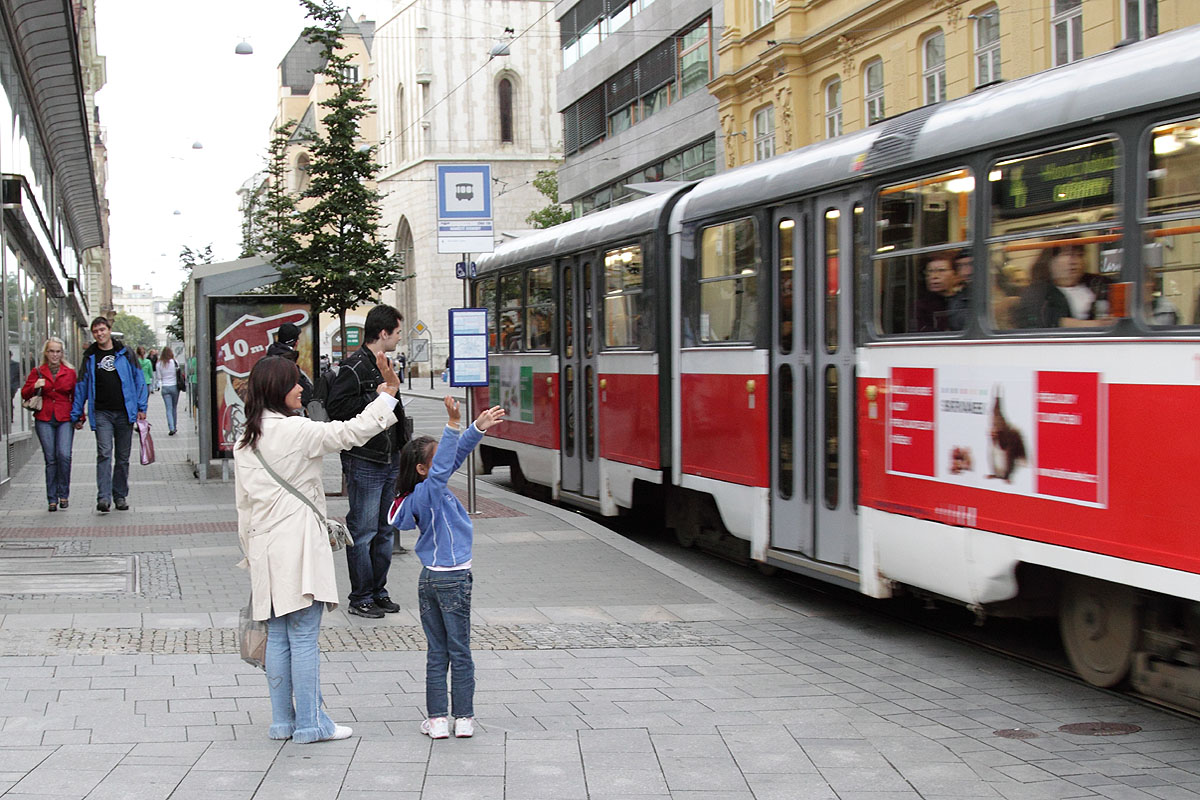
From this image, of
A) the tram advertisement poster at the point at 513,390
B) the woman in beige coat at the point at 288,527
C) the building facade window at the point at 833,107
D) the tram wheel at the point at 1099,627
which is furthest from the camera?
the building facade window at the point at 833,107

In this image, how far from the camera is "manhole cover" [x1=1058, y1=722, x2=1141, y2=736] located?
630 cm

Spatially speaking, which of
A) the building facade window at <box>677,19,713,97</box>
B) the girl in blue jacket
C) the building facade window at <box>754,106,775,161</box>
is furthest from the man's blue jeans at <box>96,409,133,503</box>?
the building facade window at <box>677,19,713,97</box>

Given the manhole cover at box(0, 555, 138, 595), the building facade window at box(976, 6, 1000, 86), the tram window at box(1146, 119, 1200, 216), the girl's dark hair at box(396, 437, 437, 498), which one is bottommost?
the manhole cover at box(0, 555, 138, 595)

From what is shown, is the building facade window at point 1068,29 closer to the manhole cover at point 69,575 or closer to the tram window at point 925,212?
the tram window at point 925,212

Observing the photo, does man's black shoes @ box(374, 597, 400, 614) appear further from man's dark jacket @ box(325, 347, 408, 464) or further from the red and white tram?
the red and white tram

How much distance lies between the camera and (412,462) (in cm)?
613

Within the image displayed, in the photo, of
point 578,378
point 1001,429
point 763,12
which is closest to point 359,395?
point 1001,429

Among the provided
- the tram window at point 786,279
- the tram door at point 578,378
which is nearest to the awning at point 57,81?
the tram door at point 578,378

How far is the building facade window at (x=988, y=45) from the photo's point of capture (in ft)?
76.0

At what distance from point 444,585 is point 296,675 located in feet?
2.29

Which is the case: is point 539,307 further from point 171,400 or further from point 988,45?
point 171,400

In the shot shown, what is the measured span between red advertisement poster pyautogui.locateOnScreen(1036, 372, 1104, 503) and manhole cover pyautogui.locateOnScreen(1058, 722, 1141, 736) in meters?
1.02

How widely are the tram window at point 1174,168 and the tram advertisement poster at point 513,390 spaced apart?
371 inches

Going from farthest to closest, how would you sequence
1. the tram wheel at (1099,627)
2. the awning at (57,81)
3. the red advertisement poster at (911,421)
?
the awning at (57,81) < the red advertisement poster at (911,421) < the tram wheel at (1099,627)
